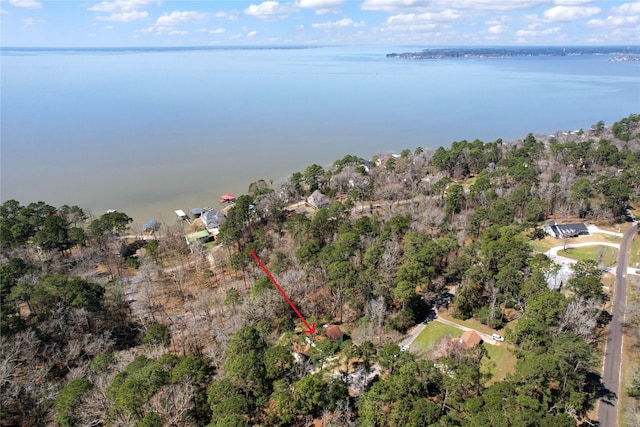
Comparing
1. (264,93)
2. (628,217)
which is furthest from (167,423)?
(264,93)

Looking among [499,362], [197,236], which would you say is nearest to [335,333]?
[499,362]

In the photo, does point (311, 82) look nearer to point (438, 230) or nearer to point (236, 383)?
point (438, 230)

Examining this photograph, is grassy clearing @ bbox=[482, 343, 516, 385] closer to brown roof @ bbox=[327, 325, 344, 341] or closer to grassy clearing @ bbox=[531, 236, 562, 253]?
brown roof @ bbox=[327, 325, 344, 341]

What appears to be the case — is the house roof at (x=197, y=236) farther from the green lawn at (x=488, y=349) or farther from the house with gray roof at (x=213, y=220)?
the green lawn at (x=488, y=349)

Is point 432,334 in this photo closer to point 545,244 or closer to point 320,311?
point 320,311

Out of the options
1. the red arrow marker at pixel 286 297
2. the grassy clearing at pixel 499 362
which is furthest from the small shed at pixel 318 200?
the grassy clearing at pixel 499 362
